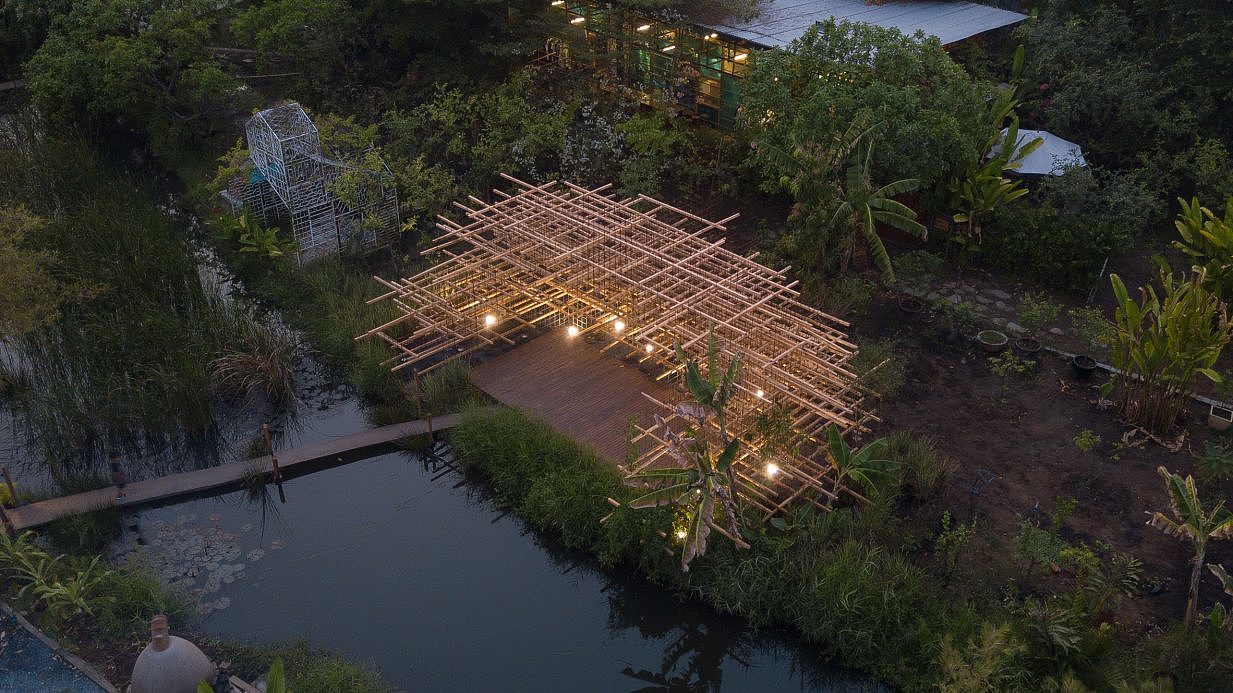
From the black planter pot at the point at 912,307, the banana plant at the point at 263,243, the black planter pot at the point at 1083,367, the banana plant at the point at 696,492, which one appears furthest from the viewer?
the banana plant at the point at 263,243

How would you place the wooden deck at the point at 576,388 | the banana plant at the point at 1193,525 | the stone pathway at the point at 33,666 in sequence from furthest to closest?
the wooden deck at the point at 576,388, the stone pathway at the point at 33,666, the banana plant at the point at 1193,525

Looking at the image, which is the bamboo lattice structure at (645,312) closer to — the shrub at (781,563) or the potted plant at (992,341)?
the shrub at (781,563)

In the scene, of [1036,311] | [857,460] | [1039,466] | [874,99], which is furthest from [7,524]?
[1036,311]

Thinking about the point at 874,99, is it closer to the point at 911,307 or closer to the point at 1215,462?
the point at 911,307

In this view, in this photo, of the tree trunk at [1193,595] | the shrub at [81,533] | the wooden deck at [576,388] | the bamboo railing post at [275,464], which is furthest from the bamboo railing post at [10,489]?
the tree trunk at [1193,595]

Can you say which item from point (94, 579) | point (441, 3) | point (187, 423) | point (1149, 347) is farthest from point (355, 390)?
point (1149, 347)

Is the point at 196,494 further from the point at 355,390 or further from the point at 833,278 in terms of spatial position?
the point at 833,278

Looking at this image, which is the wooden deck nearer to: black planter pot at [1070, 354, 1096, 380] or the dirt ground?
the dirt ground
